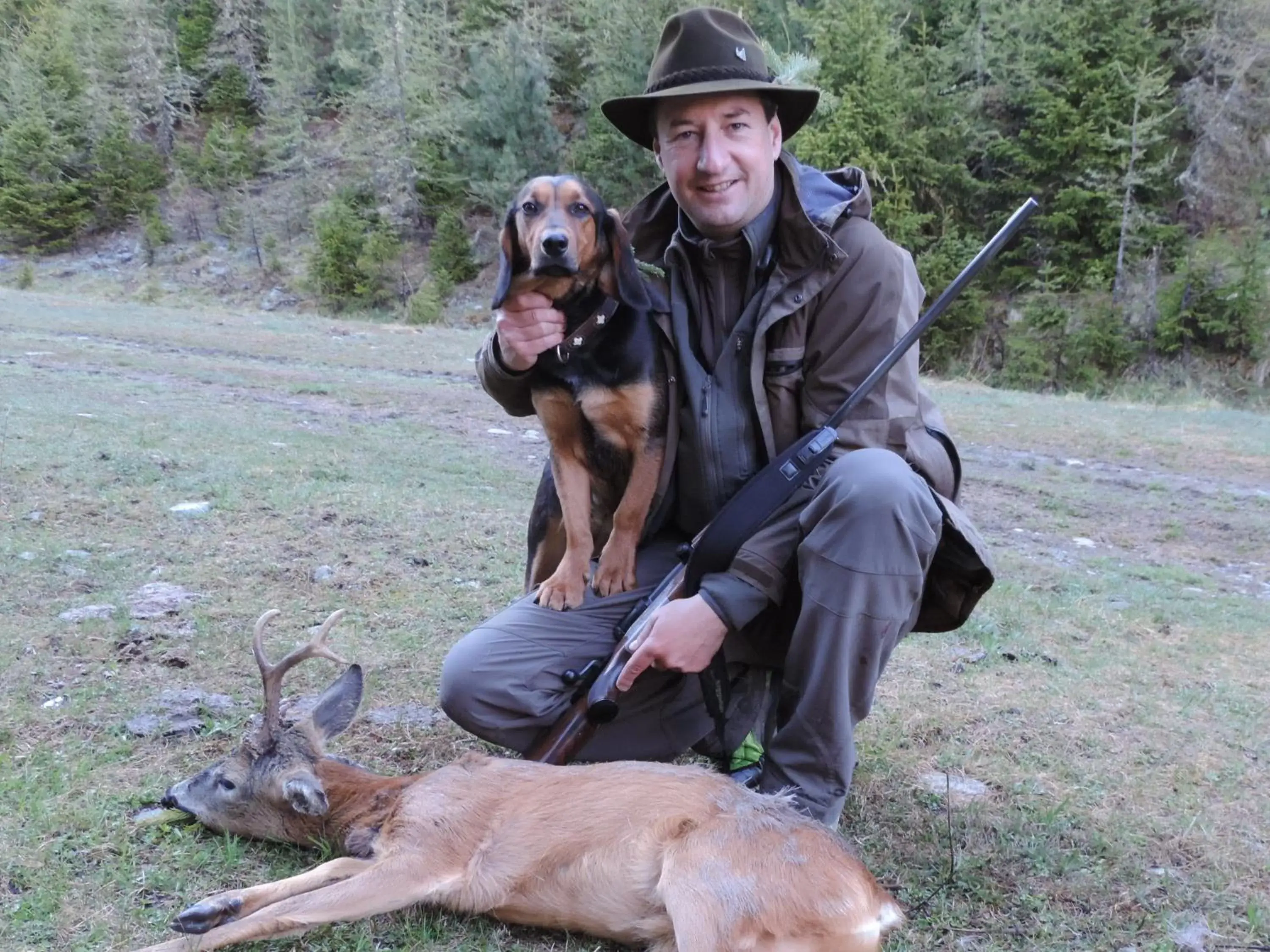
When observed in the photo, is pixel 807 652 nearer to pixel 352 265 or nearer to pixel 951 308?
pixel 951 308

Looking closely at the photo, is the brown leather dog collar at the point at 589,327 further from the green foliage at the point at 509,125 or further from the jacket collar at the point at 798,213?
the green foliage at the point at 509,125

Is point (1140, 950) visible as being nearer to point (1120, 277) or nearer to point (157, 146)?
point (1120, 277)

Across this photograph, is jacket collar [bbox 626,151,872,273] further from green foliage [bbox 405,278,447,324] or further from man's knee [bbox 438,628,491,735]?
green foliage [bbox 405,278,447,324]

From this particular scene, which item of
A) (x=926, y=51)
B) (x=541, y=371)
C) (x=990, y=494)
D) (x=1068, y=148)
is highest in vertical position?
(x=926, y=51)

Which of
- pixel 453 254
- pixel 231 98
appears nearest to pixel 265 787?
pixel 453 254

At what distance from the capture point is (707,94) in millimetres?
3344

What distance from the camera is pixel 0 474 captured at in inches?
260

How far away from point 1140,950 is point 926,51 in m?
26.4

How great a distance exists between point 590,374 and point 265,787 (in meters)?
1.73

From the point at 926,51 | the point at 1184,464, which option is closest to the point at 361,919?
the point at 1184,464

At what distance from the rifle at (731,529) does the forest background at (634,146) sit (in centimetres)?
1695

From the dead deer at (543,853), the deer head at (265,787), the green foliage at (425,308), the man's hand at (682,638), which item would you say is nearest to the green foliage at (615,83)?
the green foliage at (425,308)

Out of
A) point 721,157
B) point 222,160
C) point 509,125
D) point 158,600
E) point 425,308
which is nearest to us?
point 721,157

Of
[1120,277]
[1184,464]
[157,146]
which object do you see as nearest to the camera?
[1184,464]
